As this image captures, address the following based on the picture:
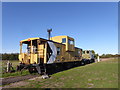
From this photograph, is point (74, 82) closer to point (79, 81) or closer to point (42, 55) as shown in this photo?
point (79, 81)

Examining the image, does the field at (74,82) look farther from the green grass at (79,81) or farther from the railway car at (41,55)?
the railway car at (41,55)

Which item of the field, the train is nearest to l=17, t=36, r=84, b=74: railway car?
the train

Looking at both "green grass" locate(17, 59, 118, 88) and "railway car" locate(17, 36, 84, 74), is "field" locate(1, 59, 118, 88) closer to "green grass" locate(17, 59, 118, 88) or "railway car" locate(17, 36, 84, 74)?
"green grass" locate(17, 59, 118, 88)

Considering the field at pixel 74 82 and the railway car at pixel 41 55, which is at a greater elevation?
the railway car at pixel 41 55

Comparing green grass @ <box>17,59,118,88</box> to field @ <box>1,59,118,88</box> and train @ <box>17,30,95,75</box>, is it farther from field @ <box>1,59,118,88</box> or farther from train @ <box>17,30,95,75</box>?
train @ <box>17,30,95,75</box>

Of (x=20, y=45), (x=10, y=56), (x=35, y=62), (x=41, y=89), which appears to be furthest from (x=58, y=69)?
(x=10, y=56)

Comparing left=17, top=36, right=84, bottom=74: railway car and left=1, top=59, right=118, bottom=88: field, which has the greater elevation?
left=17, top=36, right=84, bottom=74: railway car

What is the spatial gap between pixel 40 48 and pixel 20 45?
2.27 meters

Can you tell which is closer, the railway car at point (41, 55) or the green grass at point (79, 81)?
the green grass at point (79, 81)

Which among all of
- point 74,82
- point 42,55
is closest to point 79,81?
point 74,82

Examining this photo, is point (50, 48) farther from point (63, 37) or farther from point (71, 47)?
point (71, 47)

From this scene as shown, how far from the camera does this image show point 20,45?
1123 cm

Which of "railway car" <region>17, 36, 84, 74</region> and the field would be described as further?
"railway car" <region>17, 36, 84, 74</region>

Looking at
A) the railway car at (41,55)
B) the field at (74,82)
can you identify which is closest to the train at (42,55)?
the railway car at (41,55)
